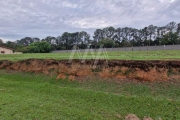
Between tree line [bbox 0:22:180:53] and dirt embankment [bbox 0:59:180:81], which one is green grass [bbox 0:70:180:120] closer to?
dirt embankment [bbox 0:59:180:81]

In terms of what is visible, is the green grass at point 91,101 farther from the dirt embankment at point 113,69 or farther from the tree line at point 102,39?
the tree line at point 102,39

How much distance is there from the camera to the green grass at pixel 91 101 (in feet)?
15.3

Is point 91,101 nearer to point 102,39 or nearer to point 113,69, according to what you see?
point 113,69

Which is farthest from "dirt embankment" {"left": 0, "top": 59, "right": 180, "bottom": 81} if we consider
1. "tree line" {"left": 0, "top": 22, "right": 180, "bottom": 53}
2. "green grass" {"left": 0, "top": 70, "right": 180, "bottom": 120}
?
"tree line" {"left": 0, "top": 22, "right": 180, "bottom": 53}

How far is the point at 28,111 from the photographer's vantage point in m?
4.75

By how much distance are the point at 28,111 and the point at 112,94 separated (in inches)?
117

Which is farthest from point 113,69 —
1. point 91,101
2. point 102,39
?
point 102,39

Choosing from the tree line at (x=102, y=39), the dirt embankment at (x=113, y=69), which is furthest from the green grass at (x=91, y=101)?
the tree line at (x=102, y=39)

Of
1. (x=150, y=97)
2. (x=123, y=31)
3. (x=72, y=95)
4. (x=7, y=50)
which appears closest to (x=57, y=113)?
(x=72, y=95)

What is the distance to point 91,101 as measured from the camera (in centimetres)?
563

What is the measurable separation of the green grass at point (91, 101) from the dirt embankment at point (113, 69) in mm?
494

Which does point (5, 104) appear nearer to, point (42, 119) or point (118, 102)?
point (42, 119)

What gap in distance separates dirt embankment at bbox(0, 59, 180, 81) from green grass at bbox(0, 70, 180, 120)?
0.49 metres

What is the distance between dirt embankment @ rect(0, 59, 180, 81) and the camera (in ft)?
22.4
